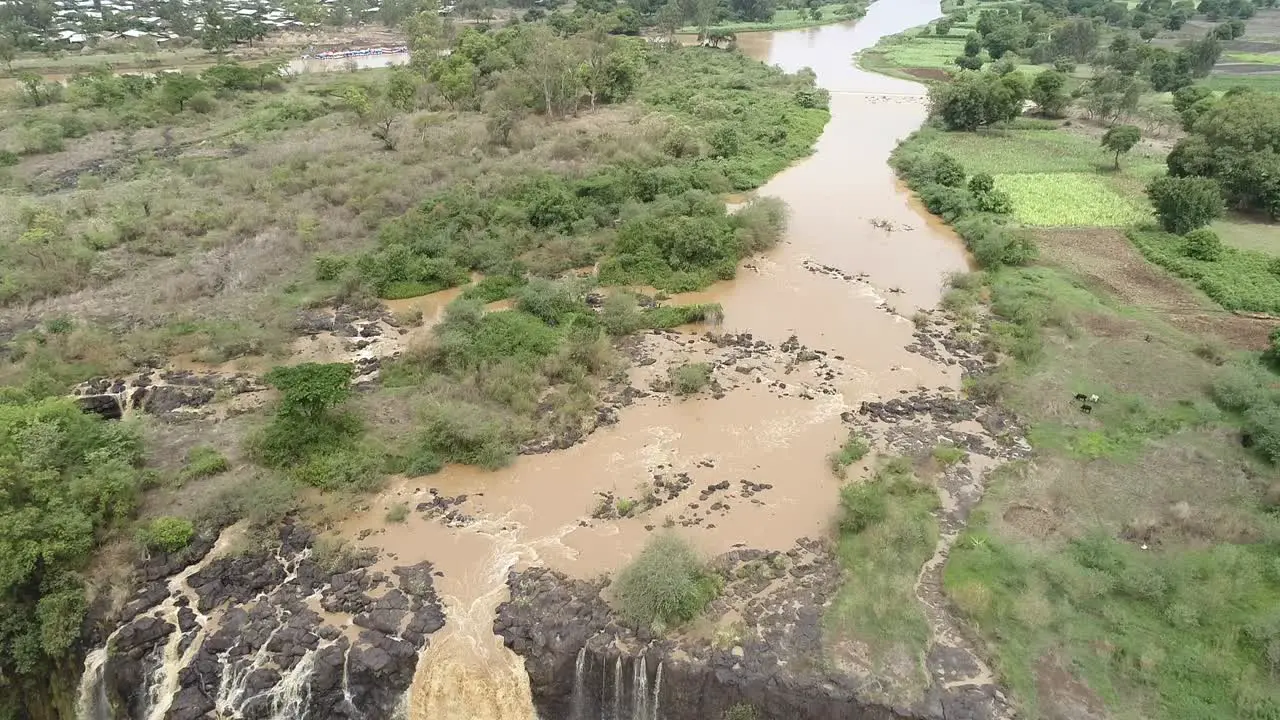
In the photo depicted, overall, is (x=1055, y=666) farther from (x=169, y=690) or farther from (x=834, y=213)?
(x=834, y=213)

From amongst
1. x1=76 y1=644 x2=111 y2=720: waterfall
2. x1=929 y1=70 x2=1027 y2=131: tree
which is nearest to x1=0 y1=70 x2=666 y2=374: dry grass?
x1=76 y1=644 x2=111 y2=720: waterfall

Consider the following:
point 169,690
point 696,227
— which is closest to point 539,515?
point 169,690

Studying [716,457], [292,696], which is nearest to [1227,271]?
[716,457]

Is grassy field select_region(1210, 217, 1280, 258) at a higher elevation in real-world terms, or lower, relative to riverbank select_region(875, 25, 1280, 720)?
higher

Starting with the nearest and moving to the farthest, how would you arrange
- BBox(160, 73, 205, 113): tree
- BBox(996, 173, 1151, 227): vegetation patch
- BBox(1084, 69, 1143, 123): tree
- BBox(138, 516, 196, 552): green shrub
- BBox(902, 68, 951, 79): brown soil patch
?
BBox(138, 516, 196, 552): green shrub, BBox(996, 173, 1151, 227): vegetation patch, BBox(1084, 69, 1143, 123): tree, BBox(160, 73, 205, 113): tree, BBox(902, 68, 951, 79): brown soil patch

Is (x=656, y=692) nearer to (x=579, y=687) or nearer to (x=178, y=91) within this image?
(x=579, y=687)

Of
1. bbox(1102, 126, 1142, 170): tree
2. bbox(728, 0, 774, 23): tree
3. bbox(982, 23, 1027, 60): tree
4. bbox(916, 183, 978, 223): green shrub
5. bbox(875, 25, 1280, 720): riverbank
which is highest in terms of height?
bbox(728, 0, 774, 23): tree

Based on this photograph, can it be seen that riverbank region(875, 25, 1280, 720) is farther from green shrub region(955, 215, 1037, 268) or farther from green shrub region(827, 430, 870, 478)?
green shrub region(827, 430, 870, 478)
